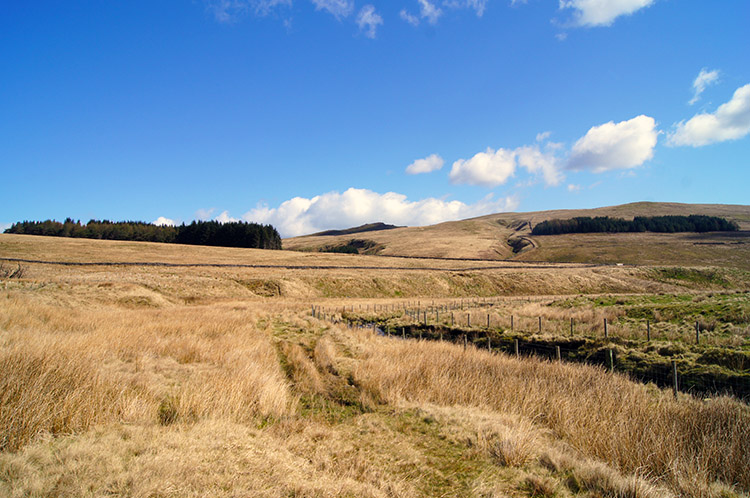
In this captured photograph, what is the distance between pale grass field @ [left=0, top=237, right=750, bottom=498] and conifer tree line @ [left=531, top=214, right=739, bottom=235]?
164m

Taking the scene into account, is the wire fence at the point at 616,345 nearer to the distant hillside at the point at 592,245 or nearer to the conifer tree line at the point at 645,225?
the distant hillside at the point at 592,245

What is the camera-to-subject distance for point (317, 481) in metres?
4.95

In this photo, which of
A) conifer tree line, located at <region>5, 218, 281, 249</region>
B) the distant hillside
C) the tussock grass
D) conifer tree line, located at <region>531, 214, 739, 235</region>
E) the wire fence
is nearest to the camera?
the tussock grass

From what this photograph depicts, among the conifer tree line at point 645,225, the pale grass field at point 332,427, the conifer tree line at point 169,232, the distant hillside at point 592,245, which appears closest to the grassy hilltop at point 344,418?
the pale grass field at point 332,427

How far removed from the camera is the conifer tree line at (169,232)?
11238cm

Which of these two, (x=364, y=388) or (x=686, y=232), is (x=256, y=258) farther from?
(x=686, y=232)

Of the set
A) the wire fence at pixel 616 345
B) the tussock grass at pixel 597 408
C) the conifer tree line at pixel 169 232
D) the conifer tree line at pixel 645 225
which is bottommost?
the wire fence at pixel 616 345

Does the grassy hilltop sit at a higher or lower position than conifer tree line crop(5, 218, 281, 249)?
lower

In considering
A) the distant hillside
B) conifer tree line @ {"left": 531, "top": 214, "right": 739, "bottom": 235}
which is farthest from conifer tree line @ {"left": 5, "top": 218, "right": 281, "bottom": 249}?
conifer tree line @ {"left": 531, "top": 214, "right": 739, "bottom": 235}

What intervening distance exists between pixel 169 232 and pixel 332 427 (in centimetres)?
13390

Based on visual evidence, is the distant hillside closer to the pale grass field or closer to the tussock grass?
the tussock grass

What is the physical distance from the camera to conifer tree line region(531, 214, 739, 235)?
139 meters

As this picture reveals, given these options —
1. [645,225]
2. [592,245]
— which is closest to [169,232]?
[592,245]

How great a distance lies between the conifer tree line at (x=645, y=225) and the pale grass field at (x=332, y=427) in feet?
537
